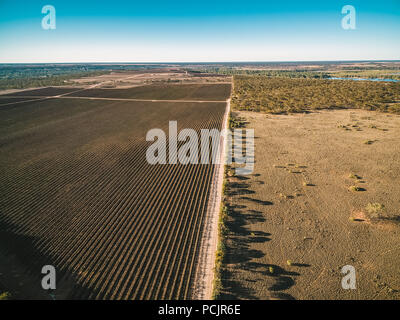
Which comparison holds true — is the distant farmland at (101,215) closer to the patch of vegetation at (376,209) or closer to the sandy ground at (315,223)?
the sandy ground at (315,223)

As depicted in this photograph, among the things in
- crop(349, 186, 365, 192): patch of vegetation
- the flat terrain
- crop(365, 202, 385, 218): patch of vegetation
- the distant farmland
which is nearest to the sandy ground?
crop(365, 202, 385, 218): patch of vegetation

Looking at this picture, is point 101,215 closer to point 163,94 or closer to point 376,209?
point 376,209

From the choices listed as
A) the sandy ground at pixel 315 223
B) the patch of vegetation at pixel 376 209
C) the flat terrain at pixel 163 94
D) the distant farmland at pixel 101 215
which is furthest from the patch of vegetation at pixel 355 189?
the flat terrain at pixel 163 94

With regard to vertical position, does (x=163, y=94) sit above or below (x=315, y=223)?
above

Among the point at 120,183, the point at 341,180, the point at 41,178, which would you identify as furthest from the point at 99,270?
the point at 341,180


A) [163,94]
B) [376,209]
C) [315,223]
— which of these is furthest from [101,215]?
[163,94]
